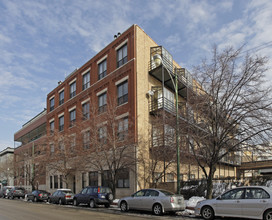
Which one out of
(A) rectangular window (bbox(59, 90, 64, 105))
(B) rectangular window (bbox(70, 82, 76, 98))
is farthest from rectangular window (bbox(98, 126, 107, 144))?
(A) rectangular window (bbox(59, 90, 64, 105))

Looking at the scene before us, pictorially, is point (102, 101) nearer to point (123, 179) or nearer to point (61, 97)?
point (123, 179)

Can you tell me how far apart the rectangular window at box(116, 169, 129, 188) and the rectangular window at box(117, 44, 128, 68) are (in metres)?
10.2

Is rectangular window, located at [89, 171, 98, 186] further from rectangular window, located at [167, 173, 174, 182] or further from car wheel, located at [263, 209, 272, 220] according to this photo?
car wheel, located at [263, 209, 272, 220]

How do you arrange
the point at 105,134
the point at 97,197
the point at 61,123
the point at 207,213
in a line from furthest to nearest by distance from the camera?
the point at 61,123 < the point at 105,134 < the point at 97,197 < the point at 207,213

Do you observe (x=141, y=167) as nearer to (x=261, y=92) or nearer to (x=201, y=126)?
(x=201, y=126)

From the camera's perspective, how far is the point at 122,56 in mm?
26766

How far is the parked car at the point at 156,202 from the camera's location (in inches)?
541

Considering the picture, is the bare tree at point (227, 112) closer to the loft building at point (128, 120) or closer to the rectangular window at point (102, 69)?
the loft building at point (128, 120)

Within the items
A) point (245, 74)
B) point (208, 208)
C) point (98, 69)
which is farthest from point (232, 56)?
point (98, 69)

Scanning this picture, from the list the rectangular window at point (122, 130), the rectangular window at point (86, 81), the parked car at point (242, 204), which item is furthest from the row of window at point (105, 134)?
the parked car at point (242, 204)

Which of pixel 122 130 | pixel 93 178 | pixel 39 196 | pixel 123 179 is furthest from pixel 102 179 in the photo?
pixel 122 130

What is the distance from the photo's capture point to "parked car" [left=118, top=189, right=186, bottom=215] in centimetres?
1374

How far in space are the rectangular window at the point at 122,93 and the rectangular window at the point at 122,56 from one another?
217cm

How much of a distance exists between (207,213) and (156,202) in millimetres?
3026
